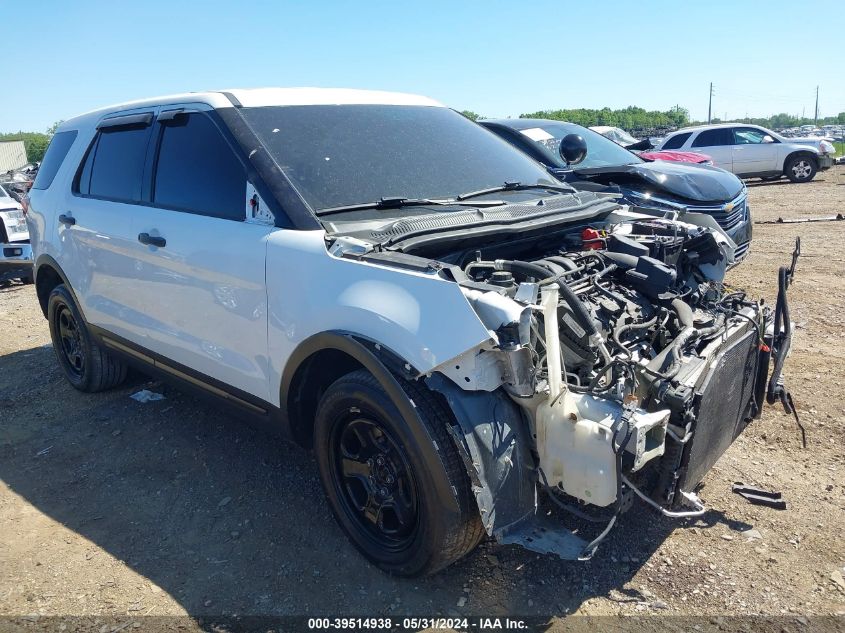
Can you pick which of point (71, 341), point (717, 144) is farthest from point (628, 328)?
point (717, 144)

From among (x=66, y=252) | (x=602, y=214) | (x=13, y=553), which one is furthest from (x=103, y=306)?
(x=602, y=214)

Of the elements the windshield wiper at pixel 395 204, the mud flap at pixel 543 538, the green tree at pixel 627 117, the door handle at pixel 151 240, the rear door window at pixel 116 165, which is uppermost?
the green tree at pixel 627 117

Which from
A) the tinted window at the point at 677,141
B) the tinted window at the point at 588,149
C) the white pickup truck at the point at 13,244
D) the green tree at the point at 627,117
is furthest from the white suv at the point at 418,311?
the green tree at the point at 627,117

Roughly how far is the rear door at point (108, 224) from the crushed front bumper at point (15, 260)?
16.7 feet

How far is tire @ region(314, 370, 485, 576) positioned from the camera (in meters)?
2.52

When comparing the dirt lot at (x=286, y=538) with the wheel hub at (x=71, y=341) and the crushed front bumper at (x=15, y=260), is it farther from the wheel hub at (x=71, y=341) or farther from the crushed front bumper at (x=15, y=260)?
the crushed front bumper at (x=15, y=260)

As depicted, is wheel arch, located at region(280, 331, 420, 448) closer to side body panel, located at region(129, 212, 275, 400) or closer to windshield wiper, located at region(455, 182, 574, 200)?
side body panel, located at region(129, 212, 275, 400)

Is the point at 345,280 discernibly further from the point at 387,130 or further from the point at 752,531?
the point at 752,531

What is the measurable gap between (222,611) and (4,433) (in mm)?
2824

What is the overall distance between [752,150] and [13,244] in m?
17.3

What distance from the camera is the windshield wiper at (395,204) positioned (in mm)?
3191

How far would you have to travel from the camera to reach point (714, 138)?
18078mm

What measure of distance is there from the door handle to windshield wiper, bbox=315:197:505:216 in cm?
108

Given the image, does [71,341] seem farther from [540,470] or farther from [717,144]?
[717,144]
